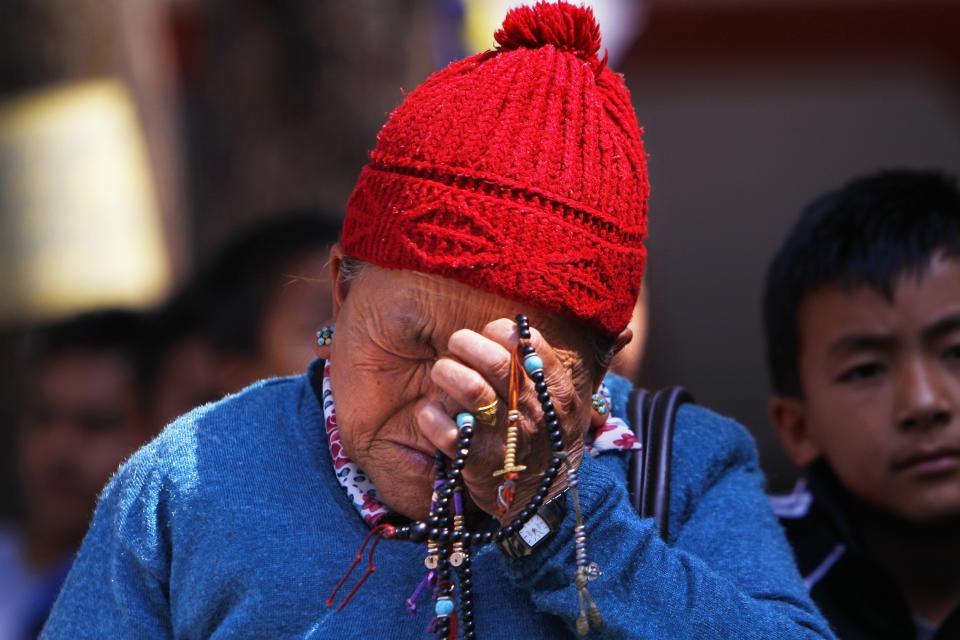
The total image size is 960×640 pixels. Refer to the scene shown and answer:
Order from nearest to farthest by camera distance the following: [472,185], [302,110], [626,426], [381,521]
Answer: [472,185], [381,521], [626,426], [302,110]

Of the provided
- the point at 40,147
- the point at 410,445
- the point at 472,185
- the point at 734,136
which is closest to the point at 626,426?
the point at 410,445

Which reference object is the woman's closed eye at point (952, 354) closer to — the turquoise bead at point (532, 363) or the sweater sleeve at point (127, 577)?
the turquoise bead at point (532, 363)

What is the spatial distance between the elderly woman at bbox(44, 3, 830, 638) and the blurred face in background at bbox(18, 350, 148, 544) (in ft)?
8.73

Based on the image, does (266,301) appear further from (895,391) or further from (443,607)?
(443,607)

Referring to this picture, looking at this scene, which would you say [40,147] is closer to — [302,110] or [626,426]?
[302,110]

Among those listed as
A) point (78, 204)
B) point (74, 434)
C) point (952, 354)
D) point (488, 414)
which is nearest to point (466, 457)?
point (488, 414)

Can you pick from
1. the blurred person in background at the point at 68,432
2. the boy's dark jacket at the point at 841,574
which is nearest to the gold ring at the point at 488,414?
the boy's dark jacket at the point at 841,574

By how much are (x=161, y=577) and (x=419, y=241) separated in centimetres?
75

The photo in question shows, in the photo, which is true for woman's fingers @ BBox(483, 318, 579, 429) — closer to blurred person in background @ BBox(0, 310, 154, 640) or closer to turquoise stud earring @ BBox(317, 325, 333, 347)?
turquoise stud earring @ BBox(317, 325, 333, 347)

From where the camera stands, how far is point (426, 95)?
2264 mm

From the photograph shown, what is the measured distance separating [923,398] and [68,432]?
3.30 metres

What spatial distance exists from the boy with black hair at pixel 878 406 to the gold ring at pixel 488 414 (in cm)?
133

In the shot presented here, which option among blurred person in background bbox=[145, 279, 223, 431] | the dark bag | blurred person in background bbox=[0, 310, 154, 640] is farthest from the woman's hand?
blurred person in background bbox=[0, 310, 154, 640]

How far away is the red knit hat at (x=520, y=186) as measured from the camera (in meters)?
2.11
